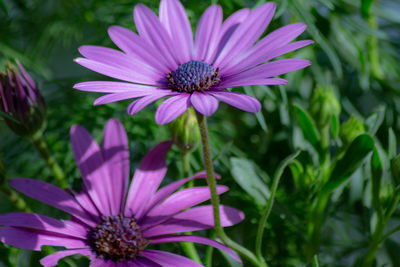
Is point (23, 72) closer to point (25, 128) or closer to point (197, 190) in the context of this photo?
point (25, 128)

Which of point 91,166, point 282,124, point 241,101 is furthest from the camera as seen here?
point 282,124

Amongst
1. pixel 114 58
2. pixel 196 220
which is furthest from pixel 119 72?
pixel 196 220

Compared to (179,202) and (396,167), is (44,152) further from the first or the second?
(396,167)

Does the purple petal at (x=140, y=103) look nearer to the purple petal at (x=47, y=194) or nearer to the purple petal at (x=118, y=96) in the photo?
the purple petal at (x=118, y=96)

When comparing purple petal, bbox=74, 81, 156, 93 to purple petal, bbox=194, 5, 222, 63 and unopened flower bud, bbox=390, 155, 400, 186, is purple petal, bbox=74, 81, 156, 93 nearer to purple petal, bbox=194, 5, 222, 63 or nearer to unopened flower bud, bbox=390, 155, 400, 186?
purple petal, bbox=194, 5, 222, 63

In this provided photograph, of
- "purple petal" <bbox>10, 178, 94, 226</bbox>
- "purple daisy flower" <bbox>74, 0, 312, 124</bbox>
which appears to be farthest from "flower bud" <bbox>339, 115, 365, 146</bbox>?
"purple petal" <bbox>10, 178, 94, 226</bbox>

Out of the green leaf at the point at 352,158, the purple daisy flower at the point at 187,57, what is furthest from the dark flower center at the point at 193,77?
the green leaf at the point at 352,158
